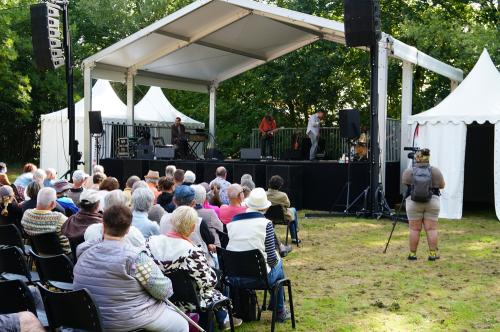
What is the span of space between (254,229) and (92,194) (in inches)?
54.0

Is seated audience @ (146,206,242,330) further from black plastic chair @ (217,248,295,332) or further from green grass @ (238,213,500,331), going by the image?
green grass @ (238,213,500,331)

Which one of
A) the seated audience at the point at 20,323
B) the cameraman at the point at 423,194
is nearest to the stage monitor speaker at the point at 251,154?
the cameraman at the point at 423,194

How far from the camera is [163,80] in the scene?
18.1 meters

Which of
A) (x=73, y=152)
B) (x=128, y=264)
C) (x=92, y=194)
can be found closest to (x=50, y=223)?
(x=92, y=194)

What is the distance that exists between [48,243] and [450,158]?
331 inches

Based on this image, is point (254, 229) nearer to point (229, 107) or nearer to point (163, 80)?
point (163, 80)

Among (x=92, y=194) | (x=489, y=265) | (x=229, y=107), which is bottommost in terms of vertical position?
(x=489, y=265)

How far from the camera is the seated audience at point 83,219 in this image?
4.97m

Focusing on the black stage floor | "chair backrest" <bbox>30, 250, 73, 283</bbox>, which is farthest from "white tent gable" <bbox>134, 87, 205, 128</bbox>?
"chair backrest" <bbox>30, 250, 73, 283</bbox>

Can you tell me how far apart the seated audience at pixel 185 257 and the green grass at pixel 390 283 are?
0.96 metres

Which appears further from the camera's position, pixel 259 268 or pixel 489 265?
pixel 489 265

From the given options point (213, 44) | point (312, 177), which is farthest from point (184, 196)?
point (213, 44)

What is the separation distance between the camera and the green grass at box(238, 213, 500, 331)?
5004 mm

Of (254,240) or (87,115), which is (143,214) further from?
(87,115)
